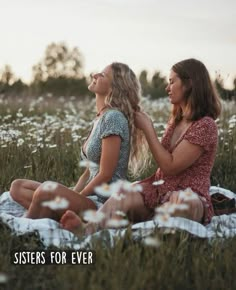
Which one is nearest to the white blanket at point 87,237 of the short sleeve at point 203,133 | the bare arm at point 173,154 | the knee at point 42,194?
the knee at point 42,194

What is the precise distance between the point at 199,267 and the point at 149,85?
72.3ft

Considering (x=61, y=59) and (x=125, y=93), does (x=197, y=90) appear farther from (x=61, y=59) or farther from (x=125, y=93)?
(x=61, y=59)

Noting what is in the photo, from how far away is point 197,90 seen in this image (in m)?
3.81

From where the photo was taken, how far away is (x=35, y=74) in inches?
1235

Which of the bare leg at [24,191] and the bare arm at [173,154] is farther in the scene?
the bare leg at [24,191]

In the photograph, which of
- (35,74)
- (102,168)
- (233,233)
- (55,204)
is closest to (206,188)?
(233,233)

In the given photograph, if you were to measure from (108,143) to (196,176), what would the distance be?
1.89ft

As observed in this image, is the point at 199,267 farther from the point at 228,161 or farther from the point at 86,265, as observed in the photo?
the point at 228,161

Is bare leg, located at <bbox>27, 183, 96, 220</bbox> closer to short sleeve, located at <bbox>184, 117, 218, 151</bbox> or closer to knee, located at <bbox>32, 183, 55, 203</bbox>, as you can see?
knee, located at <bbox>32, 183, 55, 203</bbox>

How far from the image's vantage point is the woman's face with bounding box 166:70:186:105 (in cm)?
385

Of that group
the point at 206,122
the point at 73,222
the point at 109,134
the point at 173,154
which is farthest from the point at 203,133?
the point at 73,222

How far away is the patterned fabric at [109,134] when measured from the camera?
3.96 metres

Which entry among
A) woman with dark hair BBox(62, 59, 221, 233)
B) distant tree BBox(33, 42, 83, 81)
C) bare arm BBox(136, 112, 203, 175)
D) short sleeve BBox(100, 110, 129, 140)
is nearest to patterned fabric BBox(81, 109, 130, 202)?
short sleeve BBox(100, 110, 129, 140)

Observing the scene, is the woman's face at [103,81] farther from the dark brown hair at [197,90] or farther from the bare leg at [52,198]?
the bare leg at [52,198]
